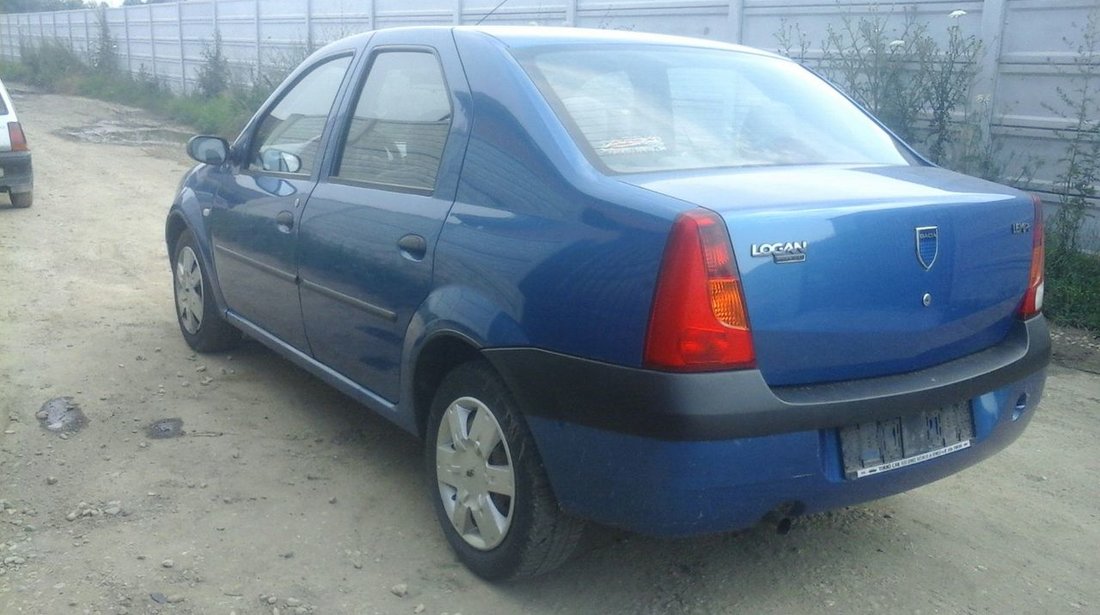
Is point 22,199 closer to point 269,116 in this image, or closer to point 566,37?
point 269,116

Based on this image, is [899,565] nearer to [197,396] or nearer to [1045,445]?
[1045,445]

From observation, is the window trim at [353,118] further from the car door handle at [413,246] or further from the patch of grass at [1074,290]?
the patch of grass at [1074,290]

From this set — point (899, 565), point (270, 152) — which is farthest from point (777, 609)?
point (270, 152)

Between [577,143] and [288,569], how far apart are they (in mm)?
1650

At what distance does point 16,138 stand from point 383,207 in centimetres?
874

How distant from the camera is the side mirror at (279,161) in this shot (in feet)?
15.1

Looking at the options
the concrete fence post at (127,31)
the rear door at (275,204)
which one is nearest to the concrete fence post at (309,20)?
the concrete fence post at (127,31)

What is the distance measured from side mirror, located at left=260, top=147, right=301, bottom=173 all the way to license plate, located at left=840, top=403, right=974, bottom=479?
2643 mm

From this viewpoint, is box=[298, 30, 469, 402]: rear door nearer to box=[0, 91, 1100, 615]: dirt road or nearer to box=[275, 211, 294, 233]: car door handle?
box=[275, 211, 294, 233]: car door handle

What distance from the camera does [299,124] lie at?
15.5 ft

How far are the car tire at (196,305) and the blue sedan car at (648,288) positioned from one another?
1.56m

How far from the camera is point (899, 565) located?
11.7 feet

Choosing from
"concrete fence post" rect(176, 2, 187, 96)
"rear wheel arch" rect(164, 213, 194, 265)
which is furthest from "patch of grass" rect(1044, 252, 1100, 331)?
"concrete fence post" rect(176, 2, 187, 96)

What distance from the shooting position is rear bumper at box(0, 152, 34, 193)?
1070cm
